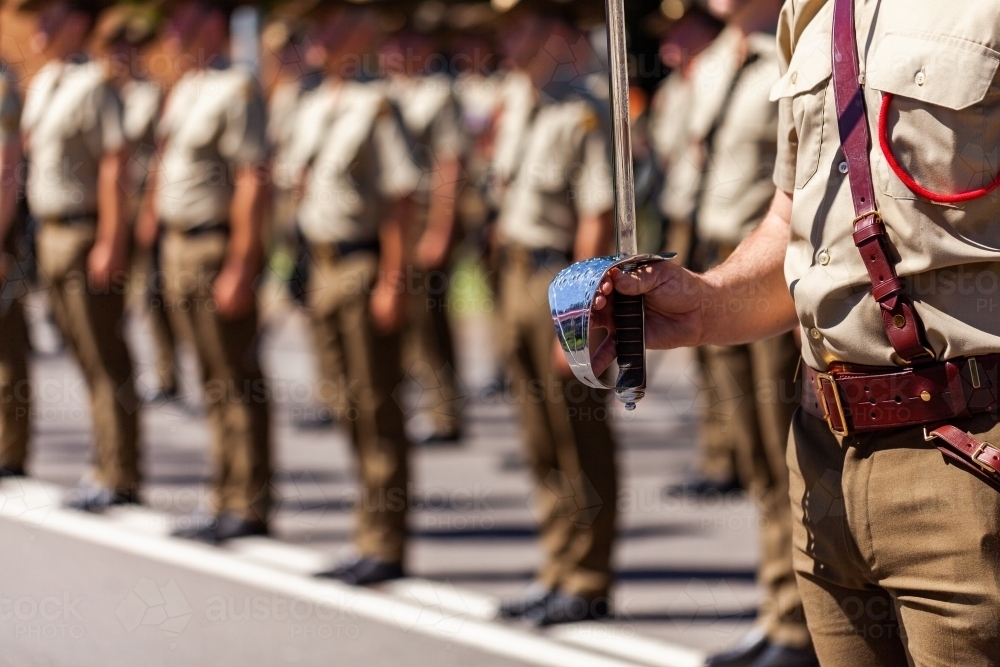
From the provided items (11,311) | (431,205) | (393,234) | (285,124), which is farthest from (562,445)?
(285,124)

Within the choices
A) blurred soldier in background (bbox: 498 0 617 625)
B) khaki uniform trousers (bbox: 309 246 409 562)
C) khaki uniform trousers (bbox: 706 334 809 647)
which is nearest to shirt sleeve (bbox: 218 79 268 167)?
khaki uniform trousers (bbox: 309 246 409 562)

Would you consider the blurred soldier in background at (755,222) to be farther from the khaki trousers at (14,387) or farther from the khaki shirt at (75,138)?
the khaki trousers at (14,387)

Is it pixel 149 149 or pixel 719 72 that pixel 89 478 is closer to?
pixel 149 149

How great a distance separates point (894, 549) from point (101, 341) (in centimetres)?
511

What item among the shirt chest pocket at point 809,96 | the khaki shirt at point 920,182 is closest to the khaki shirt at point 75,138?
the shirt chest pocket at point 809,96

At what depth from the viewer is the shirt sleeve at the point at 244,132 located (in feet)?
19.3

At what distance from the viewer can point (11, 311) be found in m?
7.14

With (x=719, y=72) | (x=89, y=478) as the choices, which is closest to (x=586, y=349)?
(x=719, y=72)

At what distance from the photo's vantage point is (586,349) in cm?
210

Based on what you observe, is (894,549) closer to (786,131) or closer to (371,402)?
(786,131)

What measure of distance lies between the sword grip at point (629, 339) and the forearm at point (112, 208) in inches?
176

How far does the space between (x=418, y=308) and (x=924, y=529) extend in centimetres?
681

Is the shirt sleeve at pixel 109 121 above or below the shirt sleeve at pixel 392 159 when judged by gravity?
above

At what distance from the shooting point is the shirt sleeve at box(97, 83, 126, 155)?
21.0 feet
